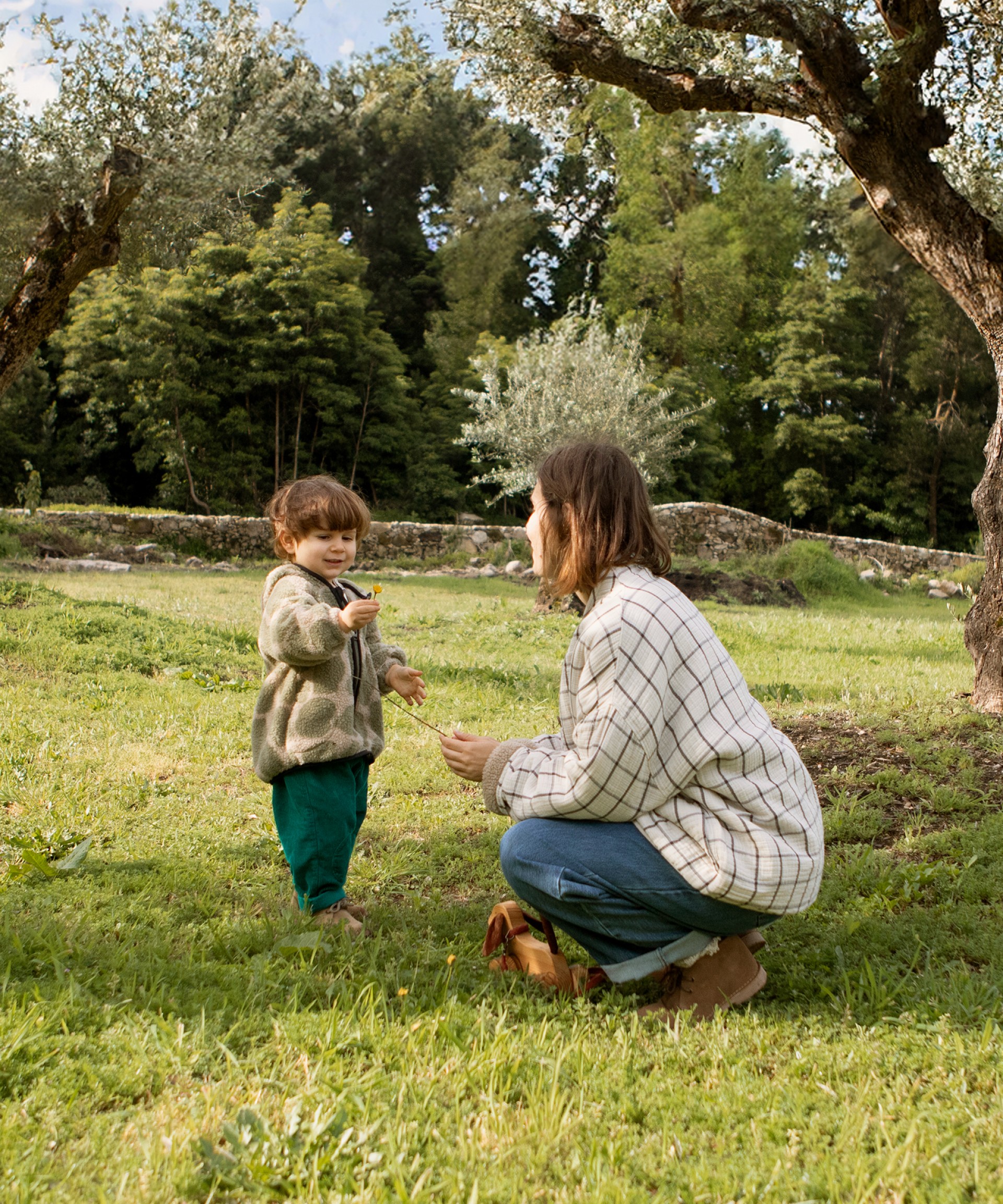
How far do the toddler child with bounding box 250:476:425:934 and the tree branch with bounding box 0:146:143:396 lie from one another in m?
5.68

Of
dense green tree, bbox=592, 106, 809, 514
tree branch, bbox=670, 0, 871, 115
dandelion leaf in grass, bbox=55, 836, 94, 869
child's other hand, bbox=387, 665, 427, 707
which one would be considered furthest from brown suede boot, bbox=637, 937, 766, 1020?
dense green tree, bbox=592, 106, 809, 514

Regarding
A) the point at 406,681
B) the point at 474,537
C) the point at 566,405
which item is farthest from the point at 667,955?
the point at 474,537

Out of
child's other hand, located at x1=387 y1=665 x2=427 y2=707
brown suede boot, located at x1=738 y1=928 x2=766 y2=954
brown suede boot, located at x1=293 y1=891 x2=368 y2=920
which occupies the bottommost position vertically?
brown suede boot, located at x1=293 y1=891 x2=368 y2=920

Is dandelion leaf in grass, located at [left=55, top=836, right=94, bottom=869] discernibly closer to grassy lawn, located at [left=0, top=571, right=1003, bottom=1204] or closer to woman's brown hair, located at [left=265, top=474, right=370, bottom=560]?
grassy lawn, located at [left=0, top=571, right=1003, bottom=1204]

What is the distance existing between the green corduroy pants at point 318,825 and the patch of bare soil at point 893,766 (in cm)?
218

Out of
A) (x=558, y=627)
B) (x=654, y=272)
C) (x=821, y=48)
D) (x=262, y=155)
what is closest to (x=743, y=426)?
(x=654, y=272)

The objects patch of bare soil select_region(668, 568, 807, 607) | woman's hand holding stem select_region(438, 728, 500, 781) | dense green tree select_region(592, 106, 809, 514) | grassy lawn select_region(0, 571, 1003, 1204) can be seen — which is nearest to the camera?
grassy lawn select_region(0, 571, 1003, 1204)

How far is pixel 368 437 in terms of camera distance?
26.5m

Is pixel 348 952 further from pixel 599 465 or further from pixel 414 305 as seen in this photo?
pixel 414 305

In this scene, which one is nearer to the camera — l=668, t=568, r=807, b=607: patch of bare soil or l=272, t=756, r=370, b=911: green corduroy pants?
l=272, t=756, r=370, b=911: green corduroy pants

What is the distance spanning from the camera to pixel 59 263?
8.05m

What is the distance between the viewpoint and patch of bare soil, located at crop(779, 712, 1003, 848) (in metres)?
4.34

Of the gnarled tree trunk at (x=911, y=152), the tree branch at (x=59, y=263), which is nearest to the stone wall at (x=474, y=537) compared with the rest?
the tree branch at (x=59, y=263)

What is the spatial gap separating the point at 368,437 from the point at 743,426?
13.4 meters
